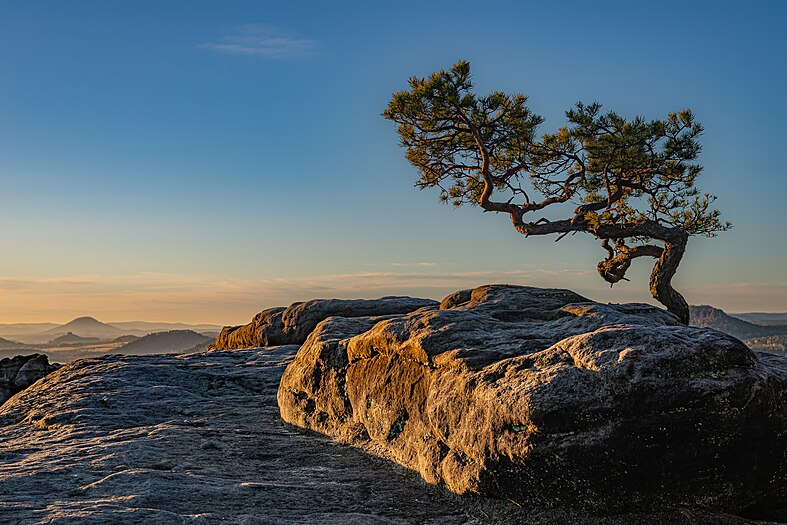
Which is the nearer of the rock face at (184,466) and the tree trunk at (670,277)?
the rock face at (184,466)

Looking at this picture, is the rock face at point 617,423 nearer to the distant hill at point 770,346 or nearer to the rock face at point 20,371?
the distant hill at point 770,346

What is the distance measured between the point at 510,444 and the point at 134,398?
8933mm

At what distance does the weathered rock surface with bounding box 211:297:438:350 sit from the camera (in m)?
21.2

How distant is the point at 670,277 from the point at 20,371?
61.7 ft

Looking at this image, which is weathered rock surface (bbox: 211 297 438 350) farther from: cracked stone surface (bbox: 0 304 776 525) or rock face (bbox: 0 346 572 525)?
cracked stone surface (bbox: 0 304 776 525)

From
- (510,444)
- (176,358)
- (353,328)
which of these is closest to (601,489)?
(510,444)

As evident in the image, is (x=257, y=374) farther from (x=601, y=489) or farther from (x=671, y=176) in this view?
(x=671, y=176)

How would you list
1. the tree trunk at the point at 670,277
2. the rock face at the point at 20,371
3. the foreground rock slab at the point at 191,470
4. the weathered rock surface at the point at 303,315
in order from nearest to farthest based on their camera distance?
1. the foreground rock slab at the point at 191,470
2. the rock face at the point at 20,371
3. the tree trunk at the point at 670,277
4. the weathered rock surface at the point at 303,315

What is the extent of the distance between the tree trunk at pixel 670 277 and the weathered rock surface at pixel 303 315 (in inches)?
273

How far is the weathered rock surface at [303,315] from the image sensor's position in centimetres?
2116

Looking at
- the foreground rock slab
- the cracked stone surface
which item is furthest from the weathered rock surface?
the foreground rock slab

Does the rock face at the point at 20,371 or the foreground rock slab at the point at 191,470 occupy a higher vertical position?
the foreground rock slab at the point at 191,470

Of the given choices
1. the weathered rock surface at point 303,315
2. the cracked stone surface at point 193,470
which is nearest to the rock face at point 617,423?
the cracked stone surface at point 193,470

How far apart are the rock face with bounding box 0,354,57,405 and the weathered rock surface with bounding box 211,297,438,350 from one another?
6.98 metres
